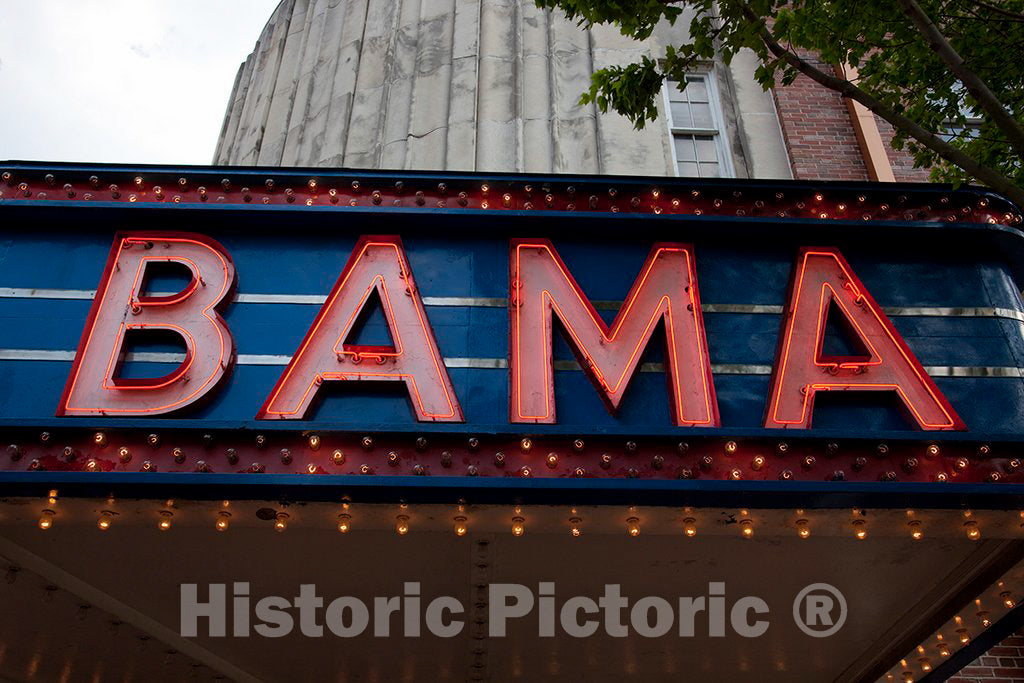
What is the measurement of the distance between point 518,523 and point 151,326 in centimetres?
319

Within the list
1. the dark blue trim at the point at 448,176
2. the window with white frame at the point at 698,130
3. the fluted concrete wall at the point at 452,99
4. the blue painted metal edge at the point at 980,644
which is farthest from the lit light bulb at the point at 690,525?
the window with white frame at the point at 698,130

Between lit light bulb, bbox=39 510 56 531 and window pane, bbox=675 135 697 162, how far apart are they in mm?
9224

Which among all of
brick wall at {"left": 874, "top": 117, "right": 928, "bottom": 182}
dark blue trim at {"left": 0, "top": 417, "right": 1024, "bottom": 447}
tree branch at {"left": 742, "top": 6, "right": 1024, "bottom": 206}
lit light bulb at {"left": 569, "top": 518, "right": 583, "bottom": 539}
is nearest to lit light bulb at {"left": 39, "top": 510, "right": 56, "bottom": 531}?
dark blue trim at {"left": 0, "top": 417, "right": 1024, "bottom": 447}

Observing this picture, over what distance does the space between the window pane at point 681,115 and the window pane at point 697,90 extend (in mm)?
221

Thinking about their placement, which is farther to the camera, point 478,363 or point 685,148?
point 685,148

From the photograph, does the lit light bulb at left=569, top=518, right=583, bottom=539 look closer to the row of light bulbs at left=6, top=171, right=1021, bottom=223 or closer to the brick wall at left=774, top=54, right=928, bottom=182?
the row of light bulbs at left=6, top=171, right=1021, bottom=223

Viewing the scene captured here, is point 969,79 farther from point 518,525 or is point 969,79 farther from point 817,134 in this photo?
point 817,134

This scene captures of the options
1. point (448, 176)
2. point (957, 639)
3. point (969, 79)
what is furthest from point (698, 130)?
point (957, 639)

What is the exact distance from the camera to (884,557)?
6430 mm

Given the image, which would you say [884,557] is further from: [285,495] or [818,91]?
[818,91]

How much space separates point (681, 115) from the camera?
480 inches

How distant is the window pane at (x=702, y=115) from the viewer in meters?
12.1

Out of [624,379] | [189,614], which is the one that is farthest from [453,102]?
[189,614]

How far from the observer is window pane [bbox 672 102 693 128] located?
1211 cm
